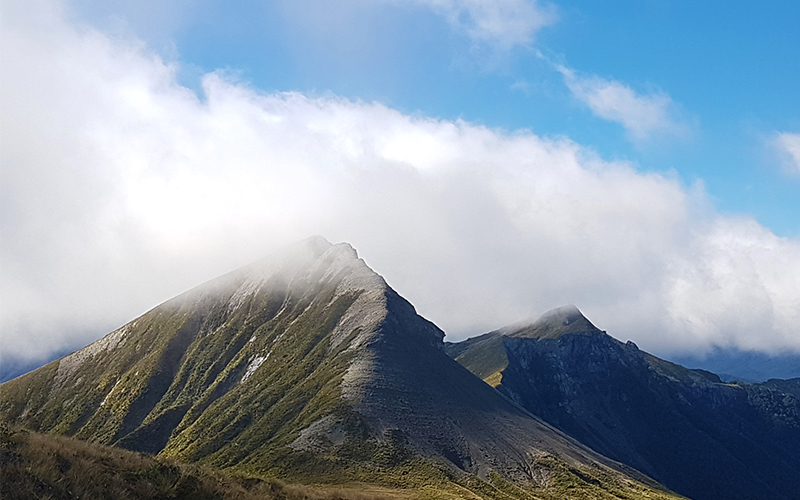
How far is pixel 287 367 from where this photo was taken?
17812cm

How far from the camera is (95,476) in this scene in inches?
956

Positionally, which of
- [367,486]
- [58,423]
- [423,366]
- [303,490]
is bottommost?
[58,423]

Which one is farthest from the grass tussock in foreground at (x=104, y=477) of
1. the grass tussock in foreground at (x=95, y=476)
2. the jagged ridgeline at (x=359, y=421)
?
the jagged ridgeline at (x=359, y=421)

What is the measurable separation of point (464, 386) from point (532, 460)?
3542cm

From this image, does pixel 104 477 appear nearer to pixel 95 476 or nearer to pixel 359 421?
pixel 95 476

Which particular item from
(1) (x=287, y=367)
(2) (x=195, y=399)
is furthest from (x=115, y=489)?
(2) (x=195, y=399)

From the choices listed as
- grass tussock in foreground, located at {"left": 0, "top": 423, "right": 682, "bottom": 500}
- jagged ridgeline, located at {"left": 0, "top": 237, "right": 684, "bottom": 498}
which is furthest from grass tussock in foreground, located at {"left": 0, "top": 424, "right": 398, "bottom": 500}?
jagged ridgeline, located at {"left": 0, "top": 237, "right": 684, "bottom": 498}

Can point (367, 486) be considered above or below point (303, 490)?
below

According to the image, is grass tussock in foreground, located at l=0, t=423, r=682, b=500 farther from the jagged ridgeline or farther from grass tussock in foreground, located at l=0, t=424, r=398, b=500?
the jagged ridgeline

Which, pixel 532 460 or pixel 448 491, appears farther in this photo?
pixel 532 460

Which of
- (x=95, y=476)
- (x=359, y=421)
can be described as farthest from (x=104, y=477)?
(x=359, y=421)

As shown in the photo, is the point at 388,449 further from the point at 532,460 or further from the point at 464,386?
the point at 464,386

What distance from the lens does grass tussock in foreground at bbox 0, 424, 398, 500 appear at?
2212 cm

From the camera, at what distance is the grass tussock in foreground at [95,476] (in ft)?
72.6
